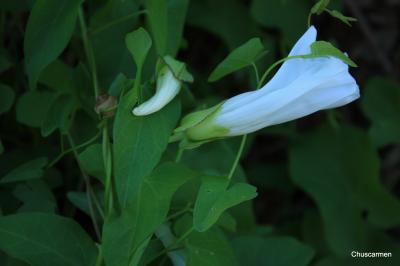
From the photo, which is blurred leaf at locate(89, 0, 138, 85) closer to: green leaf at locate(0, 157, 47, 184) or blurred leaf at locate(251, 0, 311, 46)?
green leaf at locate(0, 157, 47, 184)

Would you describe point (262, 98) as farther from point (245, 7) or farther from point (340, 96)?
point (245, 7)

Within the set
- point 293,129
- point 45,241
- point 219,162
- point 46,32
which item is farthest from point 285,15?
point 45,241

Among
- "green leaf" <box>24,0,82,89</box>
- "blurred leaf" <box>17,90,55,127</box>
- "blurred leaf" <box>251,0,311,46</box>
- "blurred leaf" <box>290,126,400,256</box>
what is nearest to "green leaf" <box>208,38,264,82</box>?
"green leaf" <box>24,0,82,89</box>

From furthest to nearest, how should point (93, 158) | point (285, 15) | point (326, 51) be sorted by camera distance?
point (285, 15), point (93, 158), point (326, 51)

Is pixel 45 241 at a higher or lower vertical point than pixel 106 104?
lower

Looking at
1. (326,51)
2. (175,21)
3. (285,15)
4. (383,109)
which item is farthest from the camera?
(383,109)

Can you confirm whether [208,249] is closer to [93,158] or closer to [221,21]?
[93,158]
